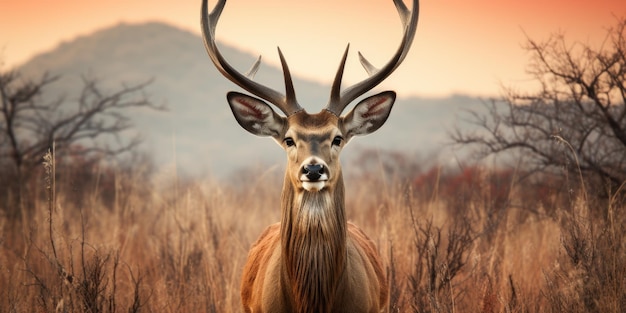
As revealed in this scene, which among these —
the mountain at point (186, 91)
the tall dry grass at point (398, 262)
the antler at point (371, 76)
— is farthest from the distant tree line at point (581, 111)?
the mountain at point (186, 91)

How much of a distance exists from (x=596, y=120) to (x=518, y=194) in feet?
10.1

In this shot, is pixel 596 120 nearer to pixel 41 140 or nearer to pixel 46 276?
pixel 46 276

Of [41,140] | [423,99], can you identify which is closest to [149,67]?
[423,99]

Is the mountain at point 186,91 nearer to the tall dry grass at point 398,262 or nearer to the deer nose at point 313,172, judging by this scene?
the tall dry grass at point 398,262

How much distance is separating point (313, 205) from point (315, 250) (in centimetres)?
35

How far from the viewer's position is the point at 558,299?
5098 millimetres

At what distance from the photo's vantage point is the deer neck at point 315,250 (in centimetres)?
434

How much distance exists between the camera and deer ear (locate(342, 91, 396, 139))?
489cm

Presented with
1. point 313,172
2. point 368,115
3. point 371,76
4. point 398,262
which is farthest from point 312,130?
point 398,262

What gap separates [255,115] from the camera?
16.1ft

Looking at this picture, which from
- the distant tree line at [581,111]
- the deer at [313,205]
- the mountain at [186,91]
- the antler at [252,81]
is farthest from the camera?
the mountain at [186,91]

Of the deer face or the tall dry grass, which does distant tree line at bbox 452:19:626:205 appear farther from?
the deer face

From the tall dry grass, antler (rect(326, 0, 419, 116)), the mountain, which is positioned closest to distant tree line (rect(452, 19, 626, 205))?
the tall dry grass

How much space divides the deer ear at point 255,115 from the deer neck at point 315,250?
0.58 meters
